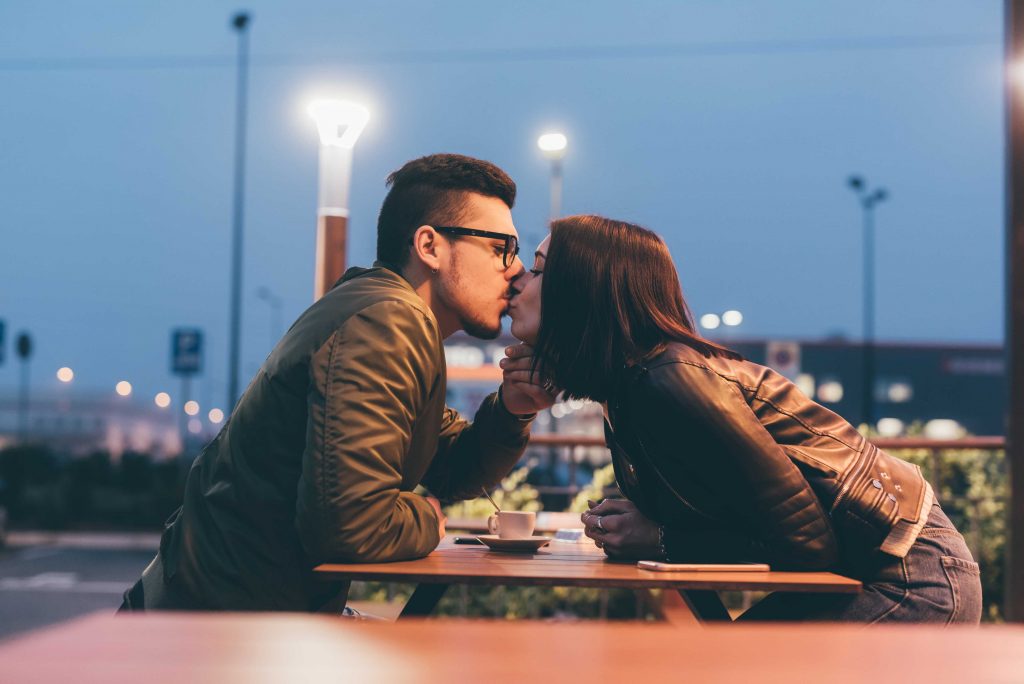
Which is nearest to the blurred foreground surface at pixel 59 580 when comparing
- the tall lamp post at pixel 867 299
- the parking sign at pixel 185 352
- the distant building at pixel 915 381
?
the parking sign at pixel 185 352

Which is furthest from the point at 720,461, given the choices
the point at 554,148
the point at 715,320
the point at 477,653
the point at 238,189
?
the point at 715,320

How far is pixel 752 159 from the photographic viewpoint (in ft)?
235

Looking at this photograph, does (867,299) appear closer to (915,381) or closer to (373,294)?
(915,381)

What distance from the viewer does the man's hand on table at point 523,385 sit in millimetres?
2777

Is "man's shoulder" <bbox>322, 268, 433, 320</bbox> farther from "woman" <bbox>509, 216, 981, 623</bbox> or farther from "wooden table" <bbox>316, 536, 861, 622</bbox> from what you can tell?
"wooden table" <bbox>316, 536, 861, 622</bbox>

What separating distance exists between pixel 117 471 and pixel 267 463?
70.8 ft

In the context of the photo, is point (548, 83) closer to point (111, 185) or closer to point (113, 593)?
point (111, 185)

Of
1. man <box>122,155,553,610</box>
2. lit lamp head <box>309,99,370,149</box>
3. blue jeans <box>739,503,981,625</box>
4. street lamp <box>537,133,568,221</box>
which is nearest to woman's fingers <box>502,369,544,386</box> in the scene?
man <box>122,155,553,610</box>

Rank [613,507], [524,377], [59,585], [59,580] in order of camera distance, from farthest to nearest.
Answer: [59,580] < [59,585] < [524,377] < [613,507]

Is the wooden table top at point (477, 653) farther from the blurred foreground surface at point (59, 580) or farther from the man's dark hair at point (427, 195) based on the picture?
the blurred foreground surface at point (59, 580)

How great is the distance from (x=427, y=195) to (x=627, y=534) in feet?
3.58

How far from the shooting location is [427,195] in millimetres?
2924

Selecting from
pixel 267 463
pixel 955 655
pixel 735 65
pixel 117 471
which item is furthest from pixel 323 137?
pixel 735 65

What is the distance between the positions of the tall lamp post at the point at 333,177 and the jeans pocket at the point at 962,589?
15.0 feet
